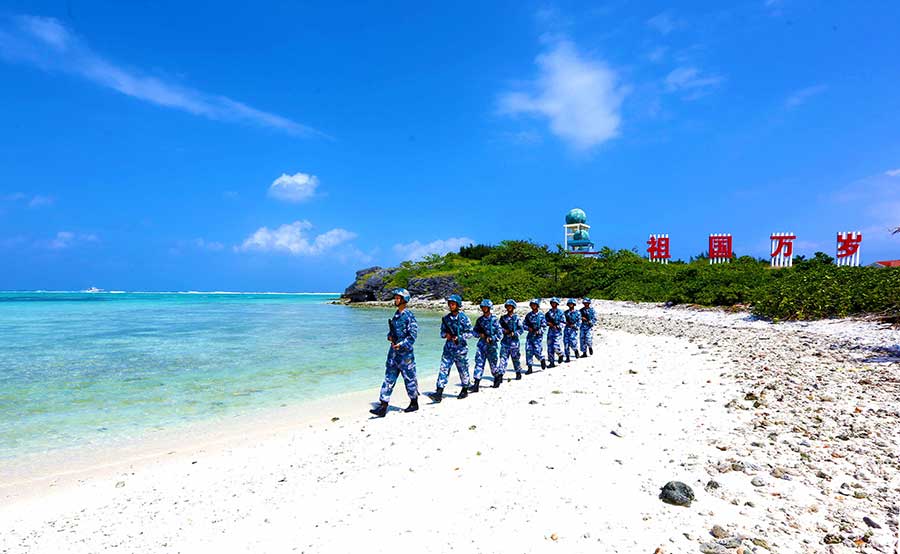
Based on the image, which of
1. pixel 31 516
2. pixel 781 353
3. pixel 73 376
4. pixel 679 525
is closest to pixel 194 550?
pixel 31 516

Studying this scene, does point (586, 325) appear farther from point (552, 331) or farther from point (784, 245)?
point (784, 245)

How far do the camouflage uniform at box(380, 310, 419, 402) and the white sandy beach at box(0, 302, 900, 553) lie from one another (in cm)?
65

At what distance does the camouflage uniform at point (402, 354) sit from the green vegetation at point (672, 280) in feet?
58.8

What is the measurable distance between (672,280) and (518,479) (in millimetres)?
35122

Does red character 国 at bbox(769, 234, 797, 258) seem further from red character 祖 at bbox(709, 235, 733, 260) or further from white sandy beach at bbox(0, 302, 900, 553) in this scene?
white sandy beach at bbox(0, 302, 900, 553)

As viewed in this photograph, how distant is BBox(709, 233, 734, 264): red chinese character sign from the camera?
42844 millimetres

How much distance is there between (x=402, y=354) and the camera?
Result: 8.77 meters

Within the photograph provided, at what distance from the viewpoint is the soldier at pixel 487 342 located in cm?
1066

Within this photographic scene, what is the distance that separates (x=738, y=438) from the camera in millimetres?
5703

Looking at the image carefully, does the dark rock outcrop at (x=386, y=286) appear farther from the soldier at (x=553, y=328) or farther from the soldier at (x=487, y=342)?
the soldier at (x=487, y=342)

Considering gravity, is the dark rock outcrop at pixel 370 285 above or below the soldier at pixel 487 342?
above

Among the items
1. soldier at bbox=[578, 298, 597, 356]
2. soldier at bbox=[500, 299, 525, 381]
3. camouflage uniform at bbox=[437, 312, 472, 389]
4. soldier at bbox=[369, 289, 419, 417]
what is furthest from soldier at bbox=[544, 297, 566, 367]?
soldier at bbox=[369, 289, 419, 417]

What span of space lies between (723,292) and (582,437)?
25.3 metres

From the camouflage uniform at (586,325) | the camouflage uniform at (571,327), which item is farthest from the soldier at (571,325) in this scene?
the camouflage uniform at (586,325)
